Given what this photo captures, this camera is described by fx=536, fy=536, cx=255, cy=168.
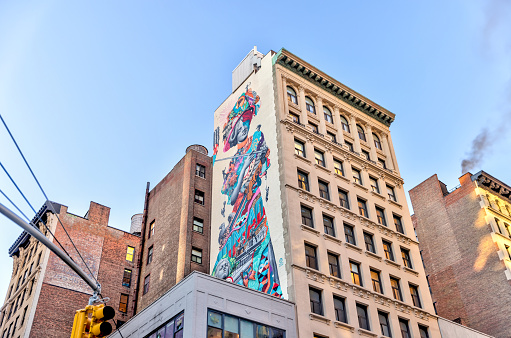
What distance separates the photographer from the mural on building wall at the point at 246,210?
132 ft

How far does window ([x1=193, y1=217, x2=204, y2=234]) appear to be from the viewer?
177 feet

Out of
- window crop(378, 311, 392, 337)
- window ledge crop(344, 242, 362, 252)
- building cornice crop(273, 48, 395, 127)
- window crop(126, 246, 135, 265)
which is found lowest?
window crop(378, 311, 392, 337)

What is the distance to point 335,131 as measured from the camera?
171ft

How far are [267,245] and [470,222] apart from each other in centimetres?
3199

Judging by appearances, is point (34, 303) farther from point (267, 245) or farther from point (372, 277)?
point (372, 277)

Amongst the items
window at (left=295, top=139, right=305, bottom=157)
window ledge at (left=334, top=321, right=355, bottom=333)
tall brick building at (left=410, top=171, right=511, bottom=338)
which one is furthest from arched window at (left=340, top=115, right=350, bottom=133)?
window ledge at (left=334, top=321, right=355, bottom=333)

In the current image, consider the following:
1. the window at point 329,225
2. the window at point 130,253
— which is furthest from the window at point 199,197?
the window at point 329,225

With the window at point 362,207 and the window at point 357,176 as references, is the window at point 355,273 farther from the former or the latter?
the window at point 357,176

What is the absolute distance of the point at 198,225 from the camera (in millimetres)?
54344

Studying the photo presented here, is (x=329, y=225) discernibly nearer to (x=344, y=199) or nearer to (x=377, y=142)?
(x=344, y=199)

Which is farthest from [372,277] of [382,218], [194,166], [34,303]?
[34,303]

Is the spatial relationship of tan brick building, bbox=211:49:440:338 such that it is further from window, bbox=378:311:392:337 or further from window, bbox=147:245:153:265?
window, bbox=147:245:153:265

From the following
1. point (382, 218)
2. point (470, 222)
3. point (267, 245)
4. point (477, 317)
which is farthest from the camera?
point (470, 222)

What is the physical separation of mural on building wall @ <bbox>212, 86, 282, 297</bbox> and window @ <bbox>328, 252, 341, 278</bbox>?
4556mm
